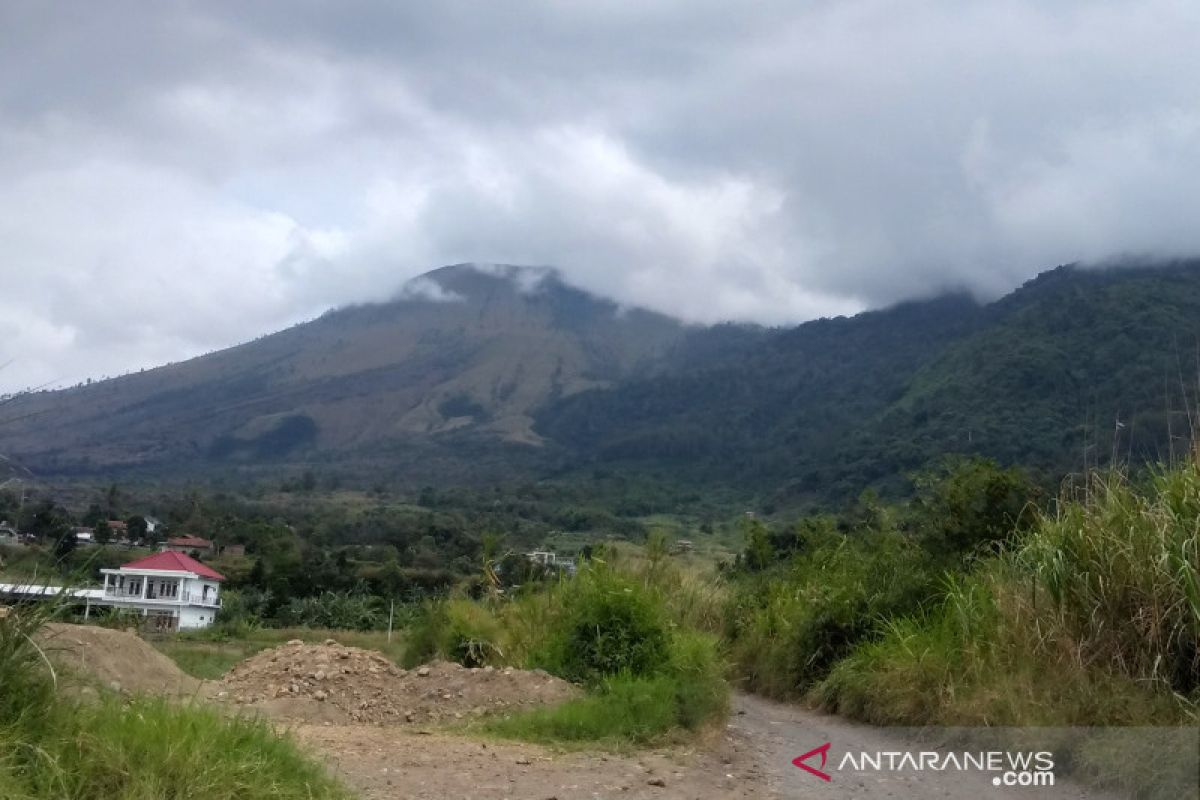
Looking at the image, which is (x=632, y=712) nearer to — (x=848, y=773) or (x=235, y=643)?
(x=848, y=773)

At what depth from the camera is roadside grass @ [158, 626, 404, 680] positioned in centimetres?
1920

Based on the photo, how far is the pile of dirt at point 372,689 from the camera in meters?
9.95

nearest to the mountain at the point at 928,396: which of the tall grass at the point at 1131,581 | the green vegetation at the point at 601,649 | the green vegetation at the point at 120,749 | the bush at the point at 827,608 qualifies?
the tall grass at the point at 1131,581

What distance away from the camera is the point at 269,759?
5301 millimetres

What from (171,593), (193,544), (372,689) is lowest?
(171,593)

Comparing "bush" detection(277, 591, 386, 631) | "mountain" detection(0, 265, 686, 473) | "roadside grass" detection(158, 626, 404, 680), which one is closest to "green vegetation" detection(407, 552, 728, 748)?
"roadside grass" detection(158, 626, 404, 680)

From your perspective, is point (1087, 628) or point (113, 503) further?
A: point (113, 503)

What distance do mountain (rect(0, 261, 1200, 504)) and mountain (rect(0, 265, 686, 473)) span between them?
0.41m

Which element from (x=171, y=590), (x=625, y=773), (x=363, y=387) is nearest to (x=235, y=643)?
(x=171, y=590)

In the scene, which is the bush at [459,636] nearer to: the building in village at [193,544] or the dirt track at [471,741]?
the dirt track at [471,741]

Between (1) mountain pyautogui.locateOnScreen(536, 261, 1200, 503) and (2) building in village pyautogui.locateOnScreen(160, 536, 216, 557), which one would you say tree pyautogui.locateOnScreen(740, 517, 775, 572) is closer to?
(1) mountain pyautogui.locateOnScreen(536, 261, 1200, 503)

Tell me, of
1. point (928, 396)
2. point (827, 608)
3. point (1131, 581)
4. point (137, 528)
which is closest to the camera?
point (1131, 581)

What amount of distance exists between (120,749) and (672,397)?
96580 mm

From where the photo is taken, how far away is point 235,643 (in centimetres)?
2581
